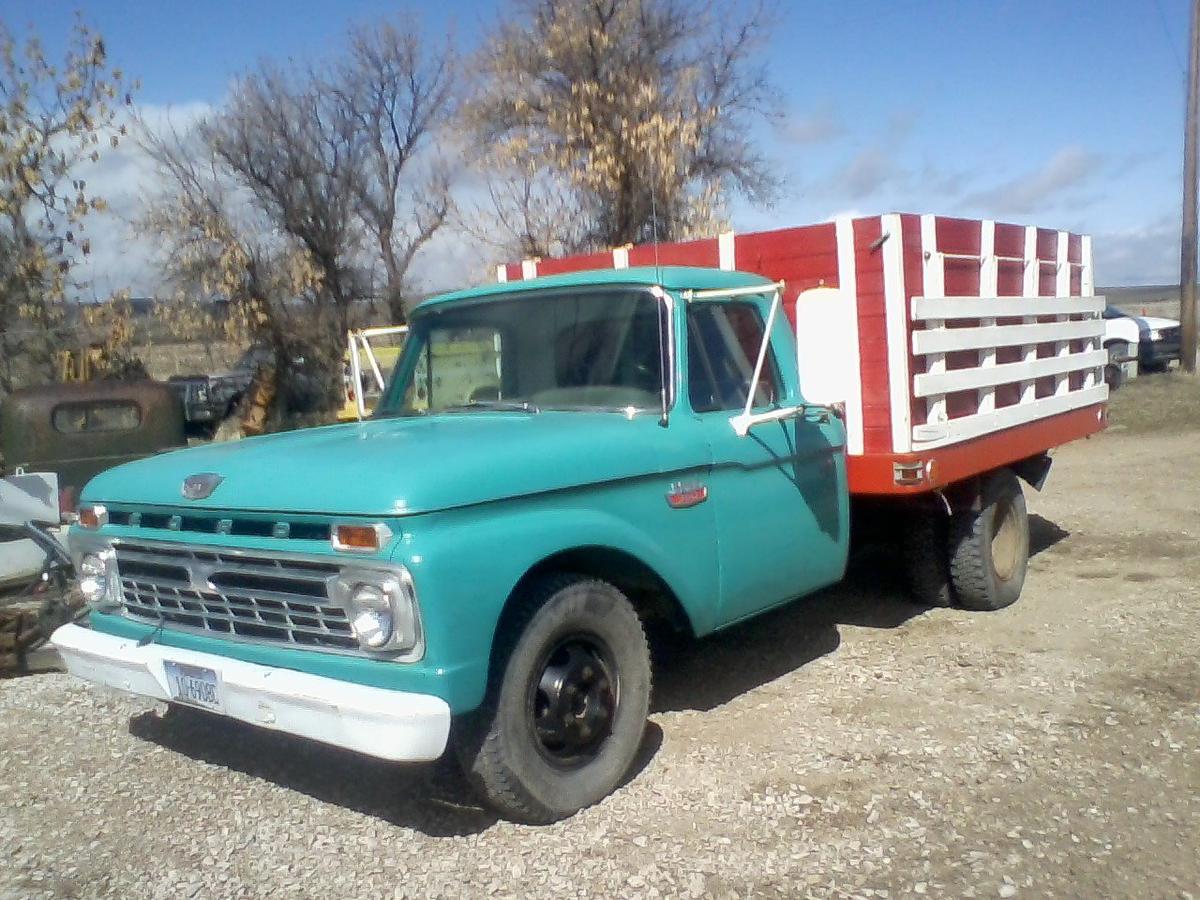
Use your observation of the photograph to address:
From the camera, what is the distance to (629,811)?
4.41 m

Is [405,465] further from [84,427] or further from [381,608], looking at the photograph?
[84,427]

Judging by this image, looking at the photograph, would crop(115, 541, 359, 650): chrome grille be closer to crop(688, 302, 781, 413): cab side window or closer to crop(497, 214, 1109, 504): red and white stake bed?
crop(688, 302, 781, 413): cab side window

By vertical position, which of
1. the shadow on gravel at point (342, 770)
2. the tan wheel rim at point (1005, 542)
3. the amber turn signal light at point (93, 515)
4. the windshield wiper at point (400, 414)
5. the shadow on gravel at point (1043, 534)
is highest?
the windshield wiper at point (400, 414)

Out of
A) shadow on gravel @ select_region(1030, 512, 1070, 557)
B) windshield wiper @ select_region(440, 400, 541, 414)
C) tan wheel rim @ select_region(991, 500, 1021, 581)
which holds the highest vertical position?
windshield wiper @ select_region(440, 400, 541, 414)

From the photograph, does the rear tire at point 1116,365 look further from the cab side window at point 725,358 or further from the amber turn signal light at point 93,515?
the amber turn signal light at point 93,515

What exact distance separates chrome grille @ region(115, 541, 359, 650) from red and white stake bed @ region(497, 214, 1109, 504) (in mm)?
2439

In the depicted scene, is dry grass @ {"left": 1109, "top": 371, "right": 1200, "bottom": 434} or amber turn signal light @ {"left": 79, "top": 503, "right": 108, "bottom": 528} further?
dry grass @ {"left": 1109, "top": 371, "right": 1200, "bottom": 434}

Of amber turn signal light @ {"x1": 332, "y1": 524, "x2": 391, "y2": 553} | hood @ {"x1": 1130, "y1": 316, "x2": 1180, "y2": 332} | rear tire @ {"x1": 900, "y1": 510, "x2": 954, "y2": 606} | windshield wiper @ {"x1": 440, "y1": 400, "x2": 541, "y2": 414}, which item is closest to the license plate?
amber turn signal light @ {"x1": 332, "y1": 524, "x2": 391, "y2": 553}

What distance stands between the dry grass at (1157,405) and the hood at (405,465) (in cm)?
1438

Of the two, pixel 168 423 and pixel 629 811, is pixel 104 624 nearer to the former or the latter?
pixel 629 811

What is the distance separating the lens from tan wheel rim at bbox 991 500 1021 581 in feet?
23.8

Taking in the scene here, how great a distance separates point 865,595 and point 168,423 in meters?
5.54

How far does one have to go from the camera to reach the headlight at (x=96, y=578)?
4605mm

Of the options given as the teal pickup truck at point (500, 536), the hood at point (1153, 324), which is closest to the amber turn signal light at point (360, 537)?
the teal pickup truck at point (500, 536)
